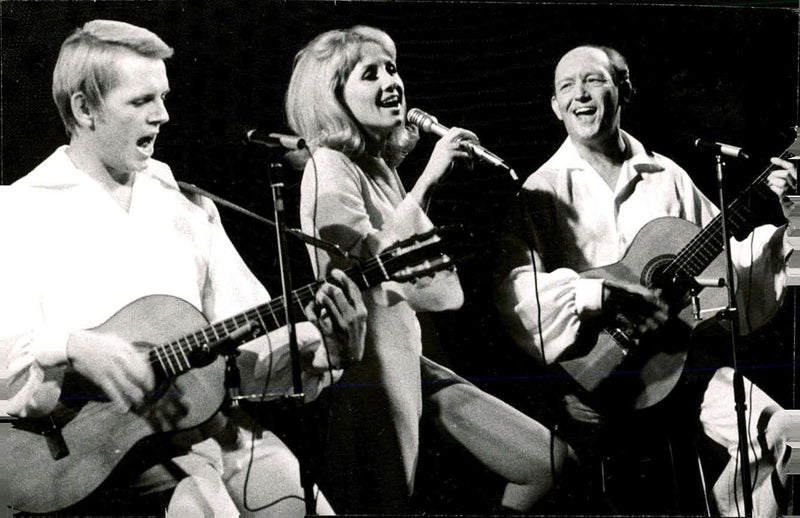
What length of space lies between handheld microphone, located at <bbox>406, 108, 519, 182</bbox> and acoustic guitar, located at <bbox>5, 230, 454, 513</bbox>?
90 cm

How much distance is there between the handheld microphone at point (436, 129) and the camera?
11.7 ft

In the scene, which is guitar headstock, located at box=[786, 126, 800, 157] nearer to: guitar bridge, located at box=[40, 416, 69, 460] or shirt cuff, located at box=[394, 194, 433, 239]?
shirt cuff, located at box=[394, 194, 433, 239]

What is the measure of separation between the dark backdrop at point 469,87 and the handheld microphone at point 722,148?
50 millimetres

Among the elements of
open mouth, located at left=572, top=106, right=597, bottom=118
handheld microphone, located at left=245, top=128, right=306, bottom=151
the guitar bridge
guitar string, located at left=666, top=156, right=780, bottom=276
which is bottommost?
the guitar bridge

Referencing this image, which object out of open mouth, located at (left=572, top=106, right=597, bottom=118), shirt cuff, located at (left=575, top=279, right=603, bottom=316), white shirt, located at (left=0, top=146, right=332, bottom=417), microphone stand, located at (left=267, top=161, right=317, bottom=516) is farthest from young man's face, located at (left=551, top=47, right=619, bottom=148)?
white shirt, located at (left=0, top=146, right=332, bottom=417)

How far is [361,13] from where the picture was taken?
357 cm

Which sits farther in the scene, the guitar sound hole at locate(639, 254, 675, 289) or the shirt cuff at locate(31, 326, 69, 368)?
the guitar sound hole at locate(639, 254, 675, 289)

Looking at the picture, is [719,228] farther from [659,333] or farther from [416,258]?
[416,258]

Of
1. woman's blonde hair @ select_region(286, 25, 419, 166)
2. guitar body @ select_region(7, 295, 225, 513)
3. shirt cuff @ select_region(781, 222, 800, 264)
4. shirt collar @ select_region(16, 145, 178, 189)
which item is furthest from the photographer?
shirt cuff @ select_region(781, 222, 800, 264)

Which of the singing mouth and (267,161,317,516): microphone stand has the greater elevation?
the singing mouth

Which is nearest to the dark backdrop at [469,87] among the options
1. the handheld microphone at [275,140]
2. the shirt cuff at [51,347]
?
the handheld microphone at [275,140]

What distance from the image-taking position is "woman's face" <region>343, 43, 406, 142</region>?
356 centimetres

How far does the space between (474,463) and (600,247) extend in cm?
97

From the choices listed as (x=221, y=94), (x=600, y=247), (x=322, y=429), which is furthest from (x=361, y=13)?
(x=322, y=429)
